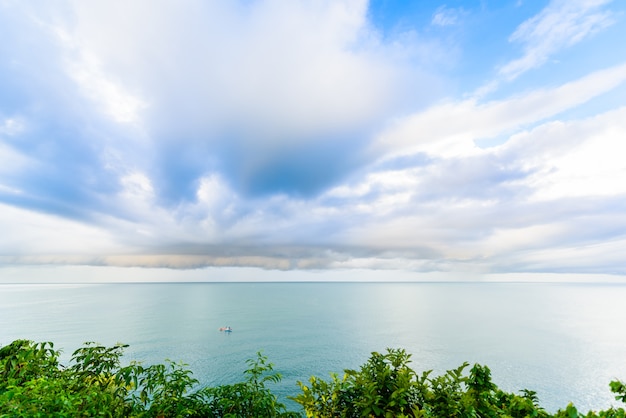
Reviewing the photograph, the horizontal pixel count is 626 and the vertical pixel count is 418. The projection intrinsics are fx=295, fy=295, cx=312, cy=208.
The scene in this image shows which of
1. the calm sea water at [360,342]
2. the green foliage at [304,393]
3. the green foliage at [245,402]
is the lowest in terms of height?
the calm sea water at [360,342]

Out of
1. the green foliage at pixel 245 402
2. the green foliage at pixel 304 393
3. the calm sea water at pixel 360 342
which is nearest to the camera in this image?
the green foliage at pixel 304 393

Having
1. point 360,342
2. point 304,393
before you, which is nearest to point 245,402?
point 304,393

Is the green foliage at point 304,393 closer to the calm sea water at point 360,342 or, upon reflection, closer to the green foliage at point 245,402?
the green foliage at point 245,402

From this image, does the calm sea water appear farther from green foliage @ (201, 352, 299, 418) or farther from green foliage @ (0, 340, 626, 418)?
green foliage @ (0, 340, 626, 418)

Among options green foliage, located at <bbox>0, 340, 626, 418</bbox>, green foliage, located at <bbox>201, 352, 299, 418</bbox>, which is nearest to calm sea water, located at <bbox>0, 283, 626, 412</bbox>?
green foliage, located at <bbox>201, 352, 299, 418</bbox>

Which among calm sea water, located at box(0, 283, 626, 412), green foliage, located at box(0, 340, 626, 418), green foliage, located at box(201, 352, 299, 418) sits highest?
green foliage, located at box(0, 340, 626, 418)

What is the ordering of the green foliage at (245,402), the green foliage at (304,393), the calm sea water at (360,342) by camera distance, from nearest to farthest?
the green foliage at (304,393)
the green foliage at (245,402)
the calm sea water at (360,342)

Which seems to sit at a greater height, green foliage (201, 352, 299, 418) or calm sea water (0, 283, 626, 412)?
green foliage (201, 352, 299, 418)

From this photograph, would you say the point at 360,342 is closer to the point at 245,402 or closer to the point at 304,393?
the point at 245,402

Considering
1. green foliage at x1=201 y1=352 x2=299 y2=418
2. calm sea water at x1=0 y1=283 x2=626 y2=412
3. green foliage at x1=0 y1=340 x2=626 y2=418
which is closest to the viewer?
green foliage at x1=0 y1=340 x2=626 y2=418

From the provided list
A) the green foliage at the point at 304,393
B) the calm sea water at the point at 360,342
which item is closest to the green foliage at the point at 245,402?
the green foliage at the point at 304,393

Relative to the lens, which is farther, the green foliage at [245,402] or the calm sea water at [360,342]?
the calm sea water at [360,342]

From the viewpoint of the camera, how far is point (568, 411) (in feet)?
17.1

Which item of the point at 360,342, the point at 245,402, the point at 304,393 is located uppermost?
the point at 304,393
